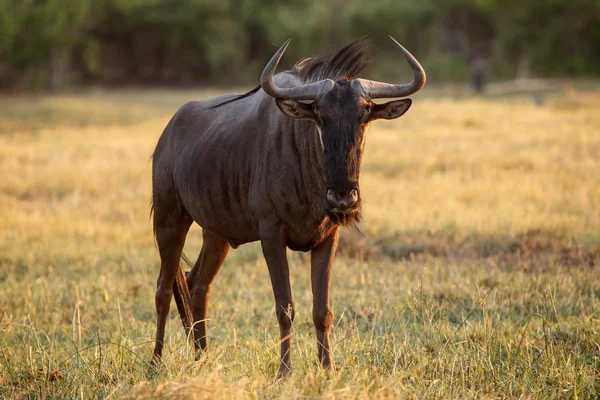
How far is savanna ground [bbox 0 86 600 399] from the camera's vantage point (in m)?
4.57

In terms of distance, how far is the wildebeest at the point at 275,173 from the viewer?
177 inches

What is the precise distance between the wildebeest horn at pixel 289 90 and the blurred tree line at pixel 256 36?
38.4 meters

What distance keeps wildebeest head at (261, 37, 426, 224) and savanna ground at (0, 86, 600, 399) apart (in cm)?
94

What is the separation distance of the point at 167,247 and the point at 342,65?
2.00 metres

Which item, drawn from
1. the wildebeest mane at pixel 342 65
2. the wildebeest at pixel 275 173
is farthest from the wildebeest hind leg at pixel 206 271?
the wildebeest mane at pixel 342 65

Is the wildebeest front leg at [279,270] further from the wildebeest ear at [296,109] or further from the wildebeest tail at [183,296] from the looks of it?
the wildebeest tail at [183,296]

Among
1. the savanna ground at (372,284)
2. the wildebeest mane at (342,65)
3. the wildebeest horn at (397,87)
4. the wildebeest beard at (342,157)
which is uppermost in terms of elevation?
the wildebeest mane at (342,65)

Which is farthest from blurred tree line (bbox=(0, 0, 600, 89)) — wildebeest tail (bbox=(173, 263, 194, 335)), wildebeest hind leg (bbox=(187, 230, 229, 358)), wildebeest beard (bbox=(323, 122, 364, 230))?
wildebeest beard (bbox=(323, 122, 364, 230))

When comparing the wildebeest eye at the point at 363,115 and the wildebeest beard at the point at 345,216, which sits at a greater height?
A: the wildebeest eye at the point at 363,115

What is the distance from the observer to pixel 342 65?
16.6ft

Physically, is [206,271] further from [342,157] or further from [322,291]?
[342,157]

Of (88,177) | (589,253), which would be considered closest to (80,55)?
(88,177)

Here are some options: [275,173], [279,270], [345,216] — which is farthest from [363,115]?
[279,270]

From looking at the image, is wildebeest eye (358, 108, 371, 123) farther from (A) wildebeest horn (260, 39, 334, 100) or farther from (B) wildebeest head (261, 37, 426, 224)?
(A) wildebeest horn (260, 39, 334, 100)
